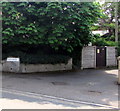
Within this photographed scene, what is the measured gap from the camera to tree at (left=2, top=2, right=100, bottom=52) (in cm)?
983

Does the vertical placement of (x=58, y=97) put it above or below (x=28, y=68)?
below

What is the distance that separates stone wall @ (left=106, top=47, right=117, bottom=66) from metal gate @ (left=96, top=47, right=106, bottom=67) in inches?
11.0

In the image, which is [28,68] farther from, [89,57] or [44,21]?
[89,57]

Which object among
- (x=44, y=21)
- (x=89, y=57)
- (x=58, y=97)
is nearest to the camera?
(x=58, y=97)

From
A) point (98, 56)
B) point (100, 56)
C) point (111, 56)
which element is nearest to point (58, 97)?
point (98, 56)

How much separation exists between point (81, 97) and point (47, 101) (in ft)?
4.33

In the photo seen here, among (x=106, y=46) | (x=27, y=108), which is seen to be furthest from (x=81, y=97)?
(x=106, y=46)

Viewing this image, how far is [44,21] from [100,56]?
623 cm

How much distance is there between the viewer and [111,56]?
48.7 feet

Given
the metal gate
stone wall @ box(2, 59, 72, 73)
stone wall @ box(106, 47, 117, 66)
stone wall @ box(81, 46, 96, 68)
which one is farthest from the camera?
stone wall @ box(106, 47, 117, 66)

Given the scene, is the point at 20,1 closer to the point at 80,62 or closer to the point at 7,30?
the point at 7,30

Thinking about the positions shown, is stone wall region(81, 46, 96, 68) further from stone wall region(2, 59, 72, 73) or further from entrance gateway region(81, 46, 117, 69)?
stone wall region(2, 59, 72, 73)

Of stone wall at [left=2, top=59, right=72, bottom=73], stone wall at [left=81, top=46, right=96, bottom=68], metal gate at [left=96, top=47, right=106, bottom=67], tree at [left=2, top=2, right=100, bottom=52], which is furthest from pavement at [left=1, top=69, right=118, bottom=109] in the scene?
metal gate at [left=96, top=47, right=106, bottom=67]

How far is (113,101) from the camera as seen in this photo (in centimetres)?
580
